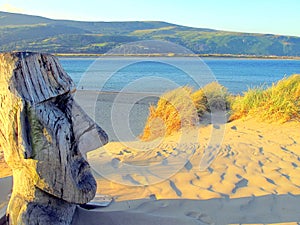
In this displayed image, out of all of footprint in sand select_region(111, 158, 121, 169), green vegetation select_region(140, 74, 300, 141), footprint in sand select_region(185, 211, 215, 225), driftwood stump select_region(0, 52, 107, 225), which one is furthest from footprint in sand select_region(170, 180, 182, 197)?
green vegetation select_region(140, 74, 300, 141)

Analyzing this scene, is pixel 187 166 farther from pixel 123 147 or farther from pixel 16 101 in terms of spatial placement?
pixel 16 101

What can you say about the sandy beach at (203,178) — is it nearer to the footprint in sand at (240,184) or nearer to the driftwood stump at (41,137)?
the footprint in sand at (240,184)

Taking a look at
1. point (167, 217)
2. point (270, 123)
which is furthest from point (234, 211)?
point (270, 123)

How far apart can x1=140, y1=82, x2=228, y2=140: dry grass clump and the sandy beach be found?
623 millimetres

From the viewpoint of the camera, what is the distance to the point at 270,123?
834cm

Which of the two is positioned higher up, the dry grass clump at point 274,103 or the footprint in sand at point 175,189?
the dry grass clump at point 274,103

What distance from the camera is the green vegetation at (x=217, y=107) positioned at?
27.9 ft

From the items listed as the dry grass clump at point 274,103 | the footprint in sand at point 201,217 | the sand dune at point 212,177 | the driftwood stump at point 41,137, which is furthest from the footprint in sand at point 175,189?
the dry grass clump at point 274,103

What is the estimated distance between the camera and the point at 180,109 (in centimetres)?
916

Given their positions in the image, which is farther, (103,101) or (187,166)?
(103,101)

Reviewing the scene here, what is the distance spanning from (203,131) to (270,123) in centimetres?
167

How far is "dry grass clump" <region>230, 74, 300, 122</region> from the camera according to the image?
8.34 m

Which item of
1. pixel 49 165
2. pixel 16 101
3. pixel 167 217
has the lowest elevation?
pixel 167 217

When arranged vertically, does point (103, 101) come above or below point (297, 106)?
below
